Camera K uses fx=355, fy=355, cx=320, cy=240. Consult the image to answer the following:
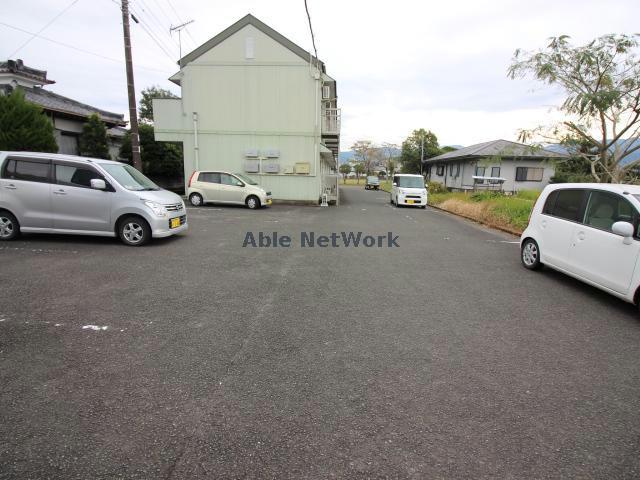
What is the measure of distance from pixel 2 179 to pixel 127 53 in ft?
24.4

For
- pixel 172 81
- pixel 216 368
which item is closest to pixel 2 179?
pixel 216 368

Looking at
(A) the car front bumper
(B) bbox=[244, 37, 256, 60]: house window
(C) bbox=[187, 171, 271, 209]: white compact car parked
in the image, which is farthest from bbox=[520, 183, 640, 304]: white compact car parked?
(B) bbox=[244, 37, 256, 60]: house window

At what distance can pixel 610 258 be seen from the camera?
4.55 metres


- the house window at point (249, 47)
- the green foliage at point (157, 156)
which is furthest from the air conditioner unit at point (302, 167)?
the green foliage at point (157, 156)

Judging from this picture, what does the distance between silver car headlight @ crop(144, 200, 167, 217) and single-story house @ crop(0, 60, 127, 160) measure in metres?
13.3

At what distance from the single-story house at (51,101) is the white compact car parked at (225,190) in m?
7.71

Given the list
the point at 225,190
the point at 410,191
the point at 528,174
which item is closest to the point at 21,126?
the point at 225,190

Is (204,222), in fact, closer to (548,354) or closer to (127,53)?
(127,53)

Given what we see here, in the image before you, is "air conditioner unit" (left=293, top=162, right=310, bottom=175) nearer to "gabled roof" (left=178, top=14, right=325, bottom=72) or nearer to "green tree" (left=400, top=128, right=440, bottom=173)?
"gabled roof" (left=178, top=14, right=325, bottom=72)

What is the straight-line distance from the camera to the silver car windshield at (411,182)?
1905 cm

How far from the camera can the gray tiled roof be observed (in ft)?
55.3

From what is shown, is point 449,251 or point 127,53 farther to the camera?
point 127,53

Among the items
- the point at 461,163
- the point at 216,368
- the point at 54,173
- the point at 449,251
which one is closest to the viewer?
the point at 216,368

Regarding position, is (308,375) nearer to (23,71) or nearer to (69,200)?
(69,200)
